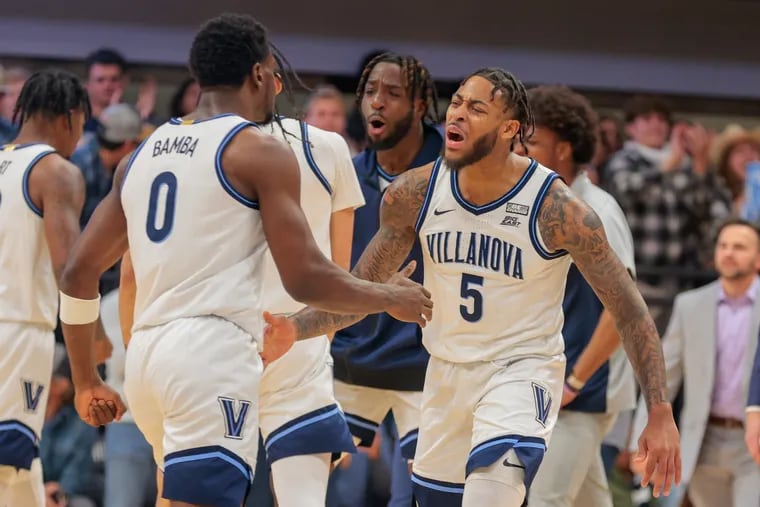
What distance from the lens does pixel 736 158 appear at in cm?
958

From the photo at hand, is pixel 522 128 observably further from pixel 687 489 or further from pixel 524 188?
Answer: pixel 687 489

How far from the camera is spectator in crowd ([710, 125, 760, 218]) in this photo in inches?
375

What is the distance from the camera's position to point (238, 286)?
4.04m

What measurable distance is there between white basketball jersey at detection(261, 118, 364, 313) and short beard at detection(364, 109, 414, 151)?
79cm

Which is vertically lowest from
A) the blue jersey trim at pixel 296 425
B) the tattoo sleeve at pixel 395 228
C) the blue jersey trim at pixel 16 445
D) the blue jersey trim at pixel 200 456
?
the blue jersey trim at pixel 16 445

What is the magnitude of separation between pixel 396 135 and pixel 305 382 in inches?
57.7

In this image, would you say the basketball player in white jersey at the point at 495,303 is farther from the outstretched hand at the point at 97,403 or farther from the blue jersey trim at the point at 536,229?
the outstretched hand at the point at 97,403

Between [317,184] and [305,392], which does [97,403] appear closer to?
[305,392]

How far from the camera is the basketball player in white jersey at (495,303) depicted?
4.43 meters

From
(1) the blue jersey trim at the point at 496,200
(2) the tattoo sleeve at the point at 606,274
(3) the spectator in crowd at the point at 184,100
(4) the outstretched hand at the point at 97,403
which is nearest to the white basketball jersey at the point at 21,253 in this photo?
(4) the outstretched hand at the point at 97,403

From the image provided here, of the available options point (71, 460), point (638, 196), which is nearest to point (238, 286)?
point (71, 460)

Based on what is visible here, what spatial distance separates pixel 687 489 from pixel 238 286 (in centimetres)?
394

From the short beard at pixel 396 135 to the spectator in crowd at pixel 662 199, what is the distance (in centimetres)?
325

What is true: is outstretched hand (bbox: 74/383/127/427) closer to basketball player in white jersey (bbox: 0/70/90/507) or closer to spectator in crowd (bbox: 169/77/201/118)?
basketball player in white jersey (bbox: 0/70/90/507)
